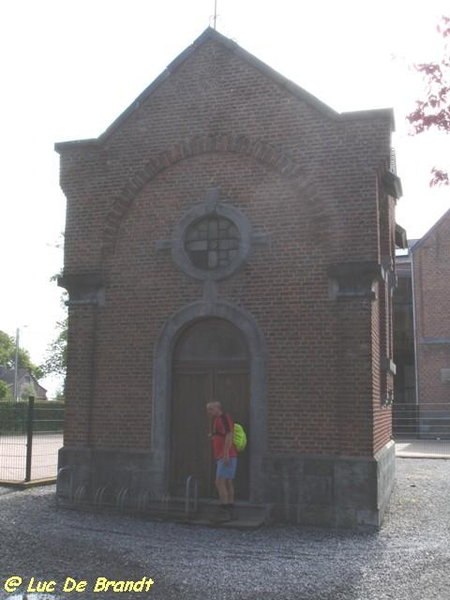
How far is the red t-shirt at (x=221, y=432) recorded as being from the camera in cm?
910

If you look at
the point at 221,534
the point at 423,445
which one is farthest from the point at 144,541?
the point at 423,445

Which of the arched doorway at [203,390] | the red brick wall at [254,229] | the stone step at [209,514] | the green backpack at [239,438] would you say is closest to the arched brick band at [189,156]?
the red brick wall at [254,229]

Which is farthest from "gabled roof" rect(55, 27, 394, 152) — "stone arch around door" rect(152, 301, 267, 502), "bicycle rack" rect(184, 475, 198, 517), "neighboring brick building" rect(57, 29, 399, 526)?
"bicycle rack" rect(184, 475, 198, 517)

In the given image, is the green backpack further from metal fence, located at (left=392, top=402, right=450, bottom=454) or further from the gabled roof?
metal fence, located at (left=392, top=402, right=450, bottom=454)

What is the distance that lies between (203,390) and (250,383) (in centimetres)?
83

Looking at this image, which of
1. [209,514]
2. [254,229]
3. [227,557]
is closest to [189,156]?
[254,229]

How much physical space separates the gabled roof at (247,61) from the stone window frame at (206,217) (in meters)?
2.08

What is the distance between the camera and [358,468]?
29.3 ft

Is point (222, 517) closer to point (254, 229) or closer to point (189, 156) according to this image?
point (254, 229)

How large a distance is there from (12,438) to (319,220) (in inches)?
342

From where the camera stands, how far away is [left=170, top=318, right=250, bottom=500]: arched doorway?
32.4 feet

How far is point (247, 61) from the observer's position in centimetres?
1051

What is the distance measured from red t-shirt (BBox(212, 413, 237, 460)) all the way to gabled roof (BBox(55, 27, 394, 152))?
16.1ft

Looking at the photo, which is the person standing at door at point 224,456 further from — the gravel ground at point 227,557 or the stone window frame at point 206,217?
the stone window frame at point 206,217
